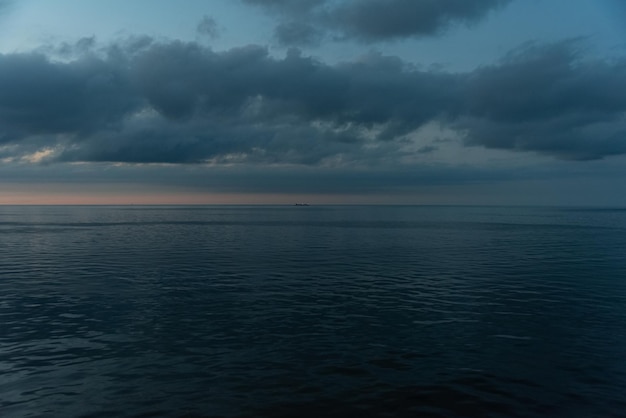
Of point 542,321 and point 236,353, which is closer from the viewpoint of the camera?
point 236,353

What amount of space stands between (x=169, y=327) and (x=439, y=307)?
53.9 feet

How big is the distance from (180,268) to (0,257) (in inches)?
1039

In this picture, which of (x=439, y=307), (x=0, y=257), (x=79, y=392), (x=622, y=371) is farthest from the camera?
(x=0, y=257)

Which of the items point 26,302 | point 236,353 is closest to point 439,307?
point 236,353

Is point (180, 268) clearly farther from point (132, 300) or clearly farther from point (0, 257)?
point (0, 257)

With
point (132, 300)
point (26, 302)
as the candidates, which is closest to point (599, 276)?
point (132, 300)

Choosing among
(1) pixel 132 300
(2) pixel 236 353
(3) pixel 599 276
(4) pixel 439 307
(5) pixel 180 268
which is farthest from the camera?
(5) pixel 180 268

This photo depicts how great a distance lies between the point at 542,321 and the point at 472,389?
12062 mm

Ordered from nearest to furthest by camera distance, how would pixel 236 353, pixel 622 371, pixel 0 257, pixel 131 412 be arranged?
pixel 131 412 < pixel 622 371 < pixel 236 353 < pixel 0 257

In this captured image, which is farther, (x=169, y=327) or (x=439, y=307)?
(x=439, y=307)

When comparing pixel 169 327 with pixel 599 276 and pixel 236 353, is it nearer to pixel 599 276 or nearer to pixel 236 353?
pixel 236 353

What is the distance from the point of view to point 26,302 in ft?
105

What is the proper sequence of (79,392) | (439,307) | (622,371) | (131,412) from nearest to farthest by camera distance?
(131,412) < (79,392) < (622,371) < (439,307)

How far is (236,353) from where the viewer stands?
70.7ft
